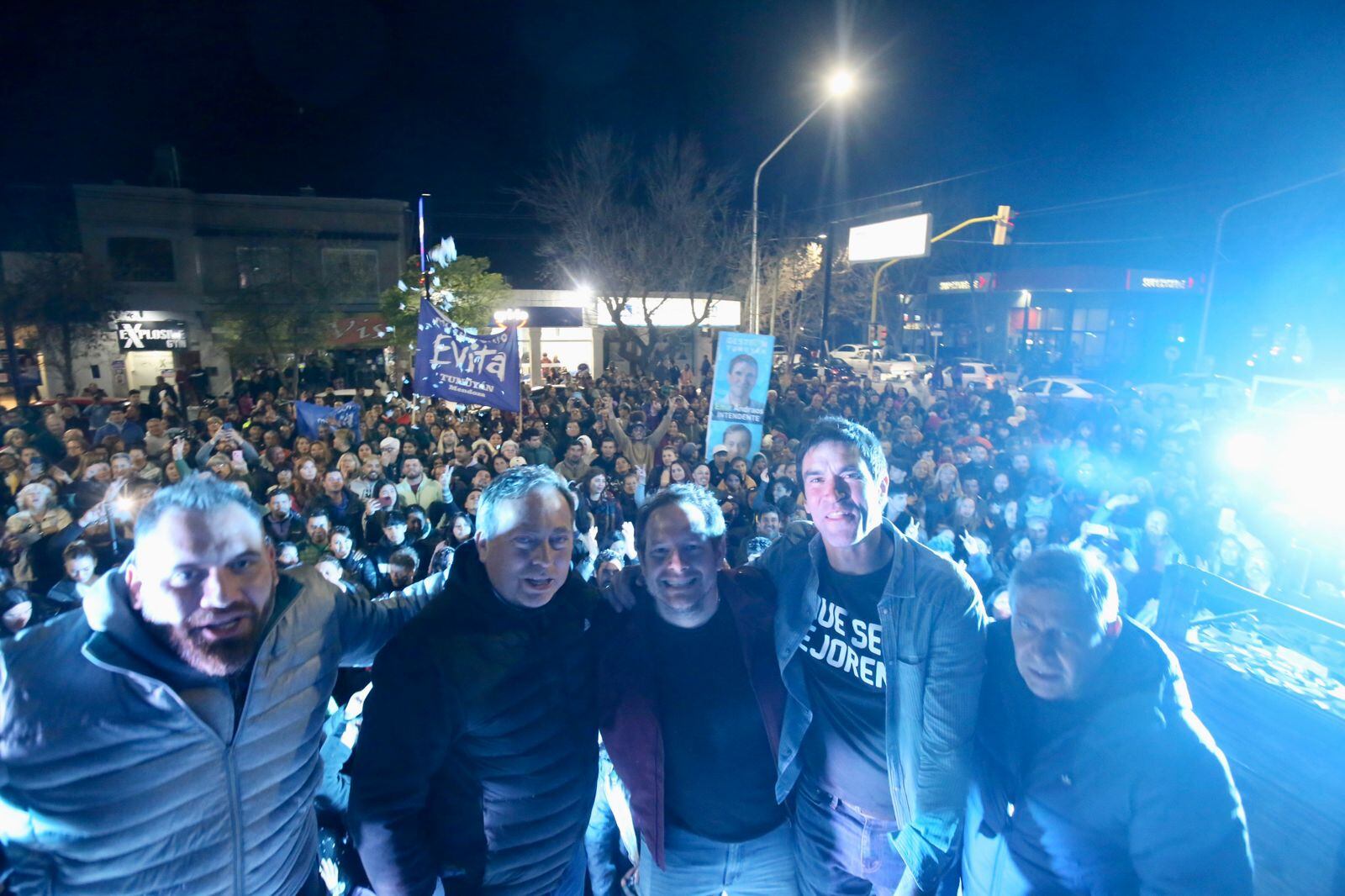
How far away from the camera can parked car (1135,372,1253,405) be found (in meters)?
17.7

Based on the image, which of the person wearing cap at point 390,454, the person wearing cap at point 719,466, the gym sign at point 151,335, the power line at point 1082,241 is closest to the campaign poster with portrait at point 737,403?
the person wearing cap at point 719,466

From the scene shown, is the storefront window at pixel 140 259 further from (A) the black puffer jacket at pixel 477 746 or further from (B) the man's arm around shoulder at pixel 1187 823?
(B) the man's arm around shoulder at pixel 1187 823

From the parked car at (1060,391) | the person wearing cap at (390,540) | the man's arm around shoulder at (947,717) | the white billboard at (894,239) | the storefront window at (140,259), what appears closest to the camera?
the man's arm around shoulder at (947,717)

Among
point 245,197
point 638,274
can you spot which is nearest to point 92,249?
point 245,197

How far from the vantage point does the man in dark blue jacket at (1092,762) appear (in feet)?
6.07

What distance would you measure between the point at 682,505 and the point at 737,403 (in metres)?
6.93

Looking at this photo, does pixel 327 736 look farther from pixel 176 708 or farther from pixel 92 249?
pixel 92 249

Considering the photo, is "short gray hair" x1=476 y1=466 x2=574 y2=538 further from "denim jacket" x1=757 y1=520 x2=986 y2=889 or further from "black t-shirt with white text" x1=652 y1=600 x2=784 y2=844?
"denim jacket" x1=757 y1=520 x2=986 y2=889

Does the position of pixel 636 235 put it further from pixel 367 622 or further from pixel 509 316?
pixel 367 622

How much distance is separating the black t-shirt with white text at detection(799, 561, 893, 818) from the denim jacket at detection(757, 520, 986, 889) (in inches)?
2.7

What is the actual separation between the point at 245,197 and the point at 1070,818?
32183 millimetres

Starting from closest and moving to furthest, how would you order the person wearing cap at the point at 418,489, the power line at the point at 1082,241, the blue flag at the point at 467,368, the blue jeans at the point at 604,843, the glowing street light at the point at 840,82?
1. the blue jeans at the point at 604,843
2. the person wearing cap at the point at 418,489
3. the blue flag at the point at 467,368
4. the glowing street light at the point at 840,82
5. the power line at the point at 1082,241

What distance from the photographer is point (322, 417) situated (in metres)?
10.0

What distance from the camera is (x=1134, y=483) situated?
24.7ft
